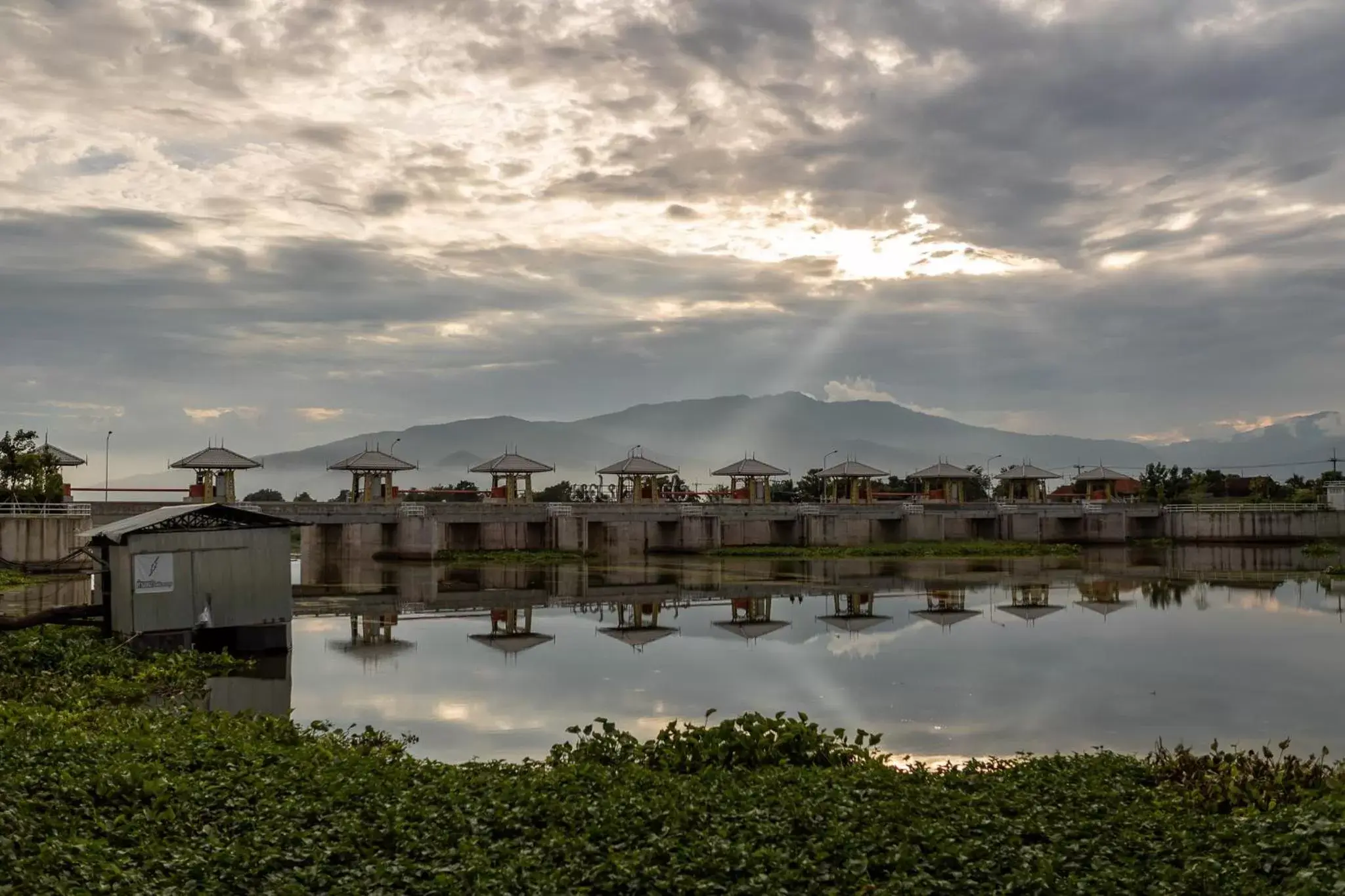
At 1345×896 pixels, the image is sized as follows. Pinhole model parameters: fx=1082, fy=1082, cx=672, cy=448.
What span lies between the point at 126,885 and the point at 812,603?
1107 inches

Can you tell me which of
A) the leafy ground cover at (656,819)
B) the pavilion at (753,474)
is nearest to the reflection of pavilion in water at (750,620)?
the leafy ground cover at (656,819)

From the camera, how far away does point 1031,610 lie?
32.8 m

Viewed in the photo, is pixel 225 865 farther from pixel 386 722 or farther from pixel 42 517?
pixel 42 517

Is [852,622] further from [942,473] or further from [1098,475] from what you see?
[1098,475]

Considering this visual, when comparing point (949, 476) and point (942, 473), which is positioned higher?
point (942, 473)

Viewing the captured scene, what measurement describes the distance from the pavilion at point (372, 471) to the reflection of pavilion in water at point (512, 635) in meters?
26.3

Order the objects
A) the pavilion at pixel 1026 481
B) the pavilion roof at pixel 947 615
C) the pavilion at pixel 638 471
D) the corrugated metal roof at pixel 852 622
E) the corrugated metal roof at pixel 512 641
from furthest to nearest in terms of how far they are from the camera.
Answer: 1. the pavilion at pixel 1026 481
2. the pavilion at pixel 638 471
3. the pavilion roof at pixel 947 615
4. the corrugated metal roof at pixel 852 622
5. the corrugated metal roof at pixel 512 641

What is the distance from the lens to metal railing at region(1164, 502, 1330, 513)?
69.8 metres

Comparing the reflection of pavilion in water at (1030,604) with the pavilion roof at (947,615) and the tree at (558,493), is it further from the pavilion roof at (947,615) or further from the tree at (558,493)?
the tree at (558,493)

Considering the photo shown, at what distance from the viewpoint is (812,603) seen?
35125 mm

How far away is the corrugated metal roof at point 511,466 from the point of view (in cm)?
6100

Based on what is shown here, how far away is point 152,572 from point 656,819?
52.1 ft

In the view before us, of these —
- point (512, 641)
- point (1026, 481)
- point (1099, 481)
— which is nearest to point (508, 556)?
point (512, 641)

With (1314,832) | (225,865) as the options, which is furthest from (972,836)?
(225,865)
